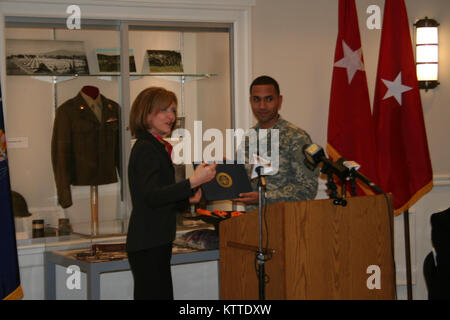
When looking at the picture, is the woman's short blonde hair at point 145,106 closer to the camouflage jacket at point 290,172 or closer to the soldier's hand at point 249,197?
the soldier's hand at point 249,197

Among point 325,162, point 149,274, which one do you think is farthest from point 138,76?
point 325,162

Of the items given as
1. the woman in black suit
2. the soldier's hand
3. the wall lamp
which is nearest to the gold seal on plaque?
the soldier's hand

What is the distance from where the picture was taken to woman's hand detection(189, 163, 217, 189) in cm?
274

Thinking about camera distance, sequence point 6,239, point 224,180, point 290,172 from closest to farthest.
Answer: point 224,180 < point 6,239 < point 290,172

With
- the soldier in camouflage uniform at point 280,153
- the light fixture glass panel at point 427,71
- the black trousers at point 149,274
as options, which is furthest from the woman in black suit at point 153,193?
the light fixture glass panel at point 427,71

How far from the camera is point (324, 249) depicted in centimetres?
256

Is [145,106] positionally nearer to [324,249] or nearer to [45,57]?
[324,249]

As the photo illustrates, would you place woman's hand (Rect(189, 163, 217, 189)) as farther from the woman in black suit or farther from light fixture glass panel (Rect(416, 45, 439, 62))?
light fixture glass panel (Rect(416, 45, 439, 62))

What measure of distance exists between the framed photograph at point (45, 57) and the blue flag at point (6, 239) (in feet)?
2.19

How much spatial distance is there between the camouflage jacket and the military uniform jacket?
3.79 feet

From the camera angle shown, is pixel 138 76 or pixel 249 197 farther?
pixel 138 76

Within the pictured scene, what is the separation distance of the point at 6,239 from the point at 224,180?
1.26m
